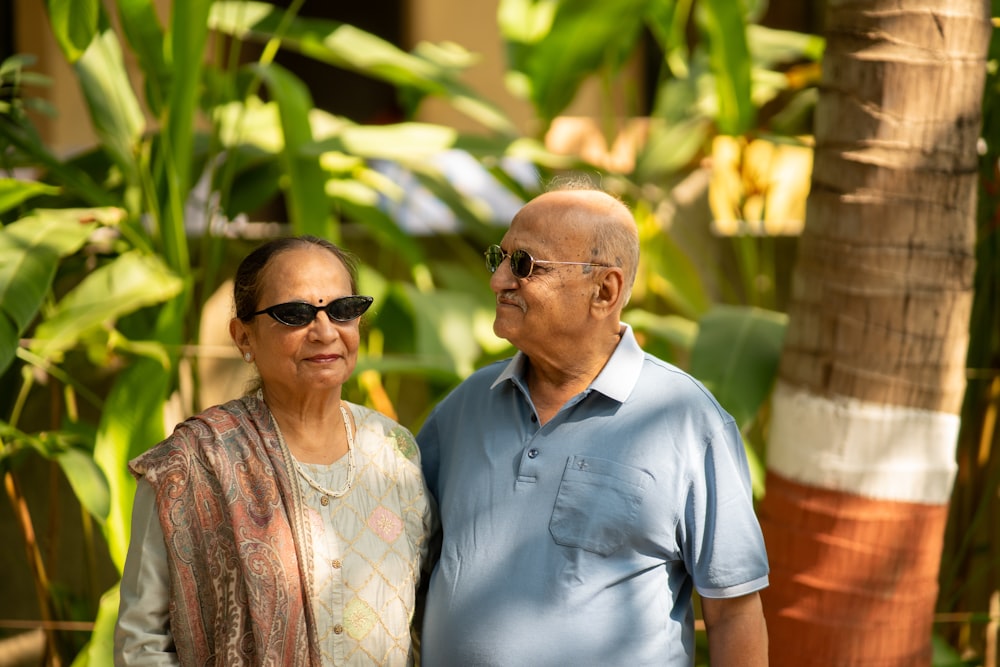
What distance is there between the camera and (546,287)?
1.82m

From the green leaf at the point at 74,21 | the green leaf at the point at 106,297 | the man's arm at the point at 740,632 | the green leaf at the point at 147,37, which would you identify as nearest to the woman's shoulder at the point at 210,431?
the man's arm at the point at 740,632

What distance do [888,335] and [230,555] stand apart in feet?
4.71

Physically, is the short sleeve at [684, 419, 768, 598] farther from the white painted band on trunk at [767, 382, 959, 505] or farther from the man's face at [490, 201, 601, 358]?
the white painted band on trunk at [767, 382, 959, 505]

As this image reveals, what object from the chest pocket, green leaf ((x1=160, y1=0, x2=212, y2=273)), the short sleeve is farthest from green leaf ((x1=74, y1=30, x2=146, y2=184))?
the short sleeve

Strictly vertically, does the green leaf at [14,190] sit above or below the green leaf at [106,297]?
above

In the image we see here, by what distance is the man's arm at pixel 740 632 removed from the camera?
1771 mm

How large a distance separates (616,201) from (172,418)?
183cm

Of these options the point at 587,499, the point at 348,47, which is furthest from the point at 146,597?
the point at 348,47

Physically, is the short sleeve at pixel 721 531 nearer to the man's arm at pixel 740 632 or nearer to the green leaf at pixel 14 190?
the man's arm at pixel 740 632

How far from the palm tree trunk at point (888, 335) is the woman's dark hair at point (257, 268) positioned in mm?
1163

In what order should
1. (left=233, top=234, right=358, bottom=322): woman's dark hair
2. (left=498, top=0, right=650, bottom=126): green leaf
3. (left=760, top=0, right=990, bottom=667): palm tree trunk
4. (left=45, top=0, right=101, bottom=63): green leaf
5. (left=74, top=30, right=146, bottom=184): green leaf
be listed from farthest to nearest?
1. (left=498, top=0, right=650, bottom=126): green leaf
2. (left=74, top=30, right=146, bottom=184): green leaf
3. (left=45, top=0, right=101, bottom=63): green leaf
4. (left=760, top=0, right=990, bottom=667): palm tree trunk
5. (left=233, top=234, right=358, bottom=322): woman's dark hair

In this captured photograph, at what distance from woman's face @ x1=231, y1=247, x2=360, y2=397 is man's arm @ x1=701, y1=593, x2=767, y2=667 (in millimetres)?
713

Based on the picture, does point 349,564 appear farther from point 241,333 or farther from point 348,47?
point 348,47

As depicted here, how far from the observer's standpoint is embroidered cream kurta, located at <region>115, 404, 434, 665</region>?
1567 mm
